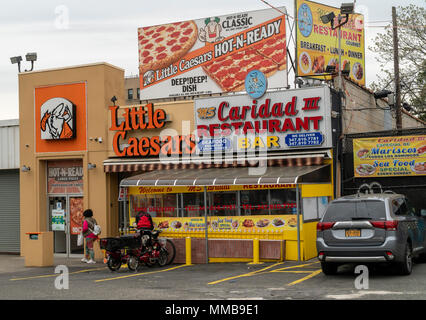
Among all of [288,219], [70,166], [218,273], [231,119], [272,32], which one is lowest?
[218,273]

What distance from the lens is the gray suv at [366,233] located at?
38.1ft

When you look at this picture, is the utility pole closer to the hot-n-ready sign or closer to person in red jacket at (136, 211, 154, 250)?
the hot-n-ready sign

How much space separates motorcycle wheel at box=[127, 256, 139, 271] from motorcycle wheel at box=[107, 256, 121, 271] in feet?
1.26

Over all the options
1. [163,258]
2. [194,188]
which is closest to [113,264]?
[163,258]

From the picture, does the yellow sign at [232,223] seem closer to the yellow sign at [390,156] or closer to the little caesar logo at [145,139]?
the little caesar logo at [145,139]

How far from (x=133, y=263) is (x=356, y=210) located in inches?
245

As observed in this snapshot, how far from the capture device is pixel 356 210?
12094 millimetres

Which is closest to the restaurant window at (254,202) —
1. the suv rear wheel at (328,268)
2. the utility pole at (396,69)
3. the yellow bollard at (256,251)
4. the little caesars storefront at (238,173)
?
the little caesars storefront at (238,173)

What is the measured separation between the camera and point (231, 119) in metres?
19.0

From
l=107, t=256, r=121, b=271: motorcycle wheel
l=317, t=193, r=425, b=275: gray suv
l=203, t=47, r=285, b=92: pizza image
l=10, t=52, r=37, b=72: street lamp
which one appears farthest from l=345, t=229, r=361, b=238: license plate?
l=10, t=52, r=37, b=72: street lamp

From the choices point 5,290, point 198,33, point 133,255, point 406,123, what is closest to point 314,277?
point 133,255

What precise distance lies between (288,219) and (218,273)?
2946 mm

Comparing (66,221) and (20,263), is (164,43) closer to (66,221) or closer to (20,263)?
(66,221)
